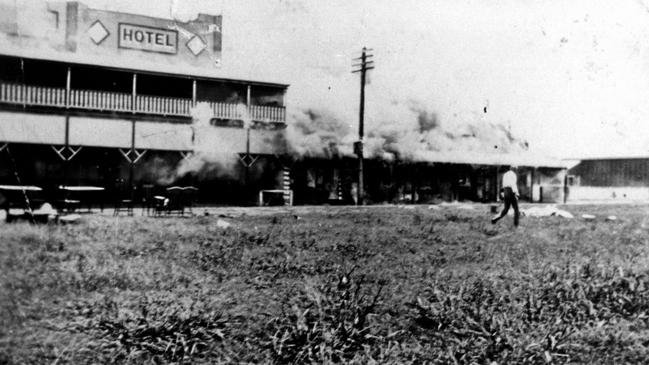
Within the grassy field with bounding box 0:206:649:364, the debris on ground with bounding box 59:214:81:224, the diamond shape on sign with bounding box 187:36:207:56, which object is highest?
the diamond shape on sign with bounding box 187:36:207:56

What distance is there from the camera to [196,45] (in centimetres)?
700

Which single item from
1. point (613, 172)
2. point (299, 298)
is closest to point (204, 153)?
point (299, 298)

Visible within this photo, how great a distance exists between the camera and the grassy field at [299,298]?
427cm

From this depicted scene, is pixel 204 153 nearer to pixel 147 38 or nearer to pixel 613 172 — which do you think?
pixel 147 38

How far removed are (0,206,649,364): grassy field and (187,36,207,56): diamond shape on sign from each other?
243 cm

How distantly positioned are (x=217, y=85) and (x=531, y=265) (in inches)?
260

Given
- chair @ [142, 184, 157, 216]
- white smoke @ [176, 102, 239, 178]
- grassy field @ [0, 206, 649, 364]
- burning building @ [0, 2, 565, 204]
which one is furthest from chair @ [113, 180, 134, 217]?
white smoke @ [176, 102, 239, 178]

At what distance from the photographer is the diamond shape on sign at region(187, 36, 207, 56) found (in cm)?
668

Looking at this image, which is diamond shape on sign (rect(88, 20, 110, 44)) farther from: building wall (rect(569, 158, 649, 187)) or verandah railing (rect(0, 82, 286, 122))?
building wall (rect(569, 158, 649, 187))

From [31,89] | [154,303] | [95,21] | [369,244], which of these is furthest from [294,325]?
[31,89]

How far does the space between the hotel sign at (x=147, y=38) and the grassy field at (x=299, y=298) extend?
242cm

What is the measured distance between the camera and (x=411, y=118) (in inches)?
786

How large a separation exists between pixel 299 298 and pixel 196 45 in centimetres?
378

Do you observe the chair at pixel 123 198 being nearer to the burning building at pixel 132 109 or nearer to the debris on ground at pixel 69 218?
the burning building at pixel 132 109
